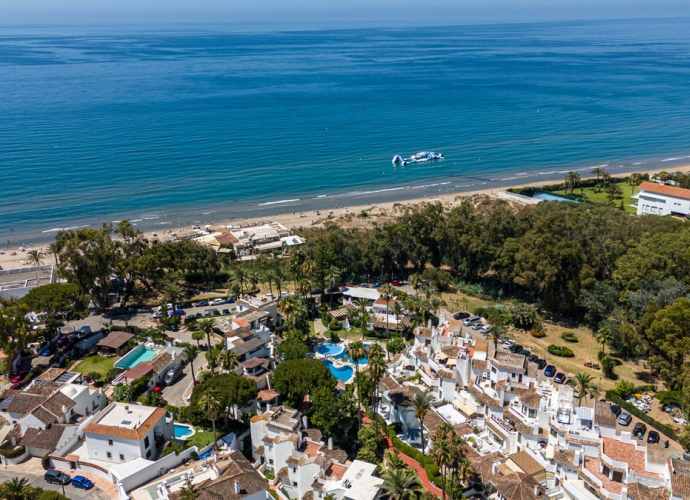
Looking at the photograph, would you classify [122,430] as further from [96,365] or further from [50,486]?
[96,365]

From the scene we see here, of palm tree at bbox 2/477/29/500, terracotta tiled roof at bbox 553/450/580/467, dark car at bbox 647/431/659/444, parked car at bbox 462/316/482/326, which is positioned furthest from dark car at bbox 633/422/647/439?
palm tree at bbox 2/477/29/500

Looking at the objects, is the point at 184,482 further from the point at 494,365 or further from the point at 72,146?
the point at 72,146

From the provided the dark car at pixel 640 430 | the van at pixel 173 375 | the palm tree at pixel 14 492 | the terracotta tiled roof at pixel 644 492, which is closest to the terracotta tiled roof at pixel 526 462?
the terracotta tiled roof at pixel 644 492

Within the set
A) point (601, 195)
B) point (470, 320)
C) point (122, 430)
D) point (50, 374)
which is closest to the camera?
point (122, 430)

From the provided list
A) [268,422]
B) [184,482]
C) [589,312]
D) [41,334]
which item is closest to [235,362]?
[268,422]

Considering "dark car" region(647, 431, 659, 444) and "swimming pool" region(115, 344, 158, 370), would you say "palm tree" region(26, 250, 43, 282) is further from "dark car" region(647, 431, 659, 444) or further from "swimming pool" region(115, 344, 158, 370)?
"dark car" region(647, 431, 659, 444)

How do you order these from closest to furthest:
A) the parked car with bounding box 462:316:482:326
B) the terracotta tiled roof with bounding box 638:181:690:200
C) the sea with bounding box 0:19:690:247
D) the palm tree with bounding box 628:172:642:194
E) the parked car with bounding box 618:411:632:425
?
the parked car with bounding box 618:411:632:425
the parked car with bounding box 462:316:482:326
the terracotta tiled roof with bounding box 638:181:690:200
the sea with bounding box 0:19:690:247
the palm tree with bounding box 628:172:642:194

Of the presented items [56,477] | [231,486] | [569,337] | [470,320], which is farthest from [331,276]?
[56,477]
